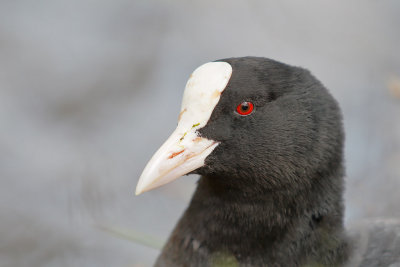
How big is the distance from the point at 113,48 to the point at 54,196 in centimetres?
140

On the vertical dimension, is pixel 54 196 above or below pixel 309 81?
below

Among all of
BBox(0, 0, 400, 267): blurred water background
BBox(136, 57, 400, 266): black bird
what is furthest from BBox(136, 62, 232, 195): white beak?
BBox(0, 0, 400, 267): blurred water background

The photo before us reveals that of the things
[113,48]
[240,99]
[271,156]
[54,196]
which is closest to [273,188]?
[271,156]

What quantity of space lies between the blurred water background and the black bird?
4.70ft

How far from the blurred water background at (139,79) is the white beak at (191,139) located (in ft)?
5.64

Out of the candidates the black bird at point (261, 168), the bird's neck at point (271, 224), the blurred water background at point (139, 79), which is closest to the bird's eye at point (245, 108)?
the black bird at point (261, 168)

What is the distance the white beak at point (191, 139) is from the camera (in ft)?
10.9

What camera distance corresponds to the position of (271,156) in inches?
137

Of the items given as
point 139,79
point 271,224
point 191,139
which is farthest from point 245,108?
point 139,79

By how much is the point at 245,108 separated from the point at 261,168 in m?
0.26

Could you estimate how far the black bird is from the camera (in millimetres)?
3410

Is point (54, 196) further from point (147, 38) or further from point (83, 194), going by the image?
point (147, 38)

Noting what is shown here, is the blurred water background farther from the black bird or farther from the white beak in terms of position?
the white beak

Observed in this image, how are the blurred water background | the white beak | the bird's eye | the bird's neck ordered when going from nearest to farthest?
the white beak, the bird's eye, the bird's neck, the blurred water background
